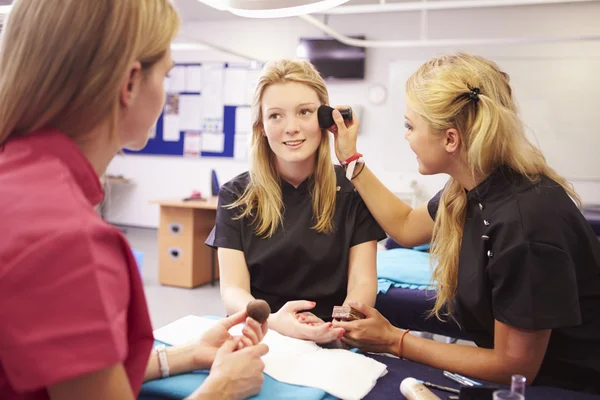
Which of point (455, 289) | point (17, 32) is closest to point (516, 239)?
point (455, 289)

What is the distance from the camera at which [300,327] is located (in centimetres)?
124

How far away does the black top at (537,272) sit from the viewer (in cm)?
106

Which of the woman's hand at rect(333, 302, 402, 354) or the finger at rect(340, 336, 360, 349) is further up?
the woman's hand at rect(333, 302, 402, 354)

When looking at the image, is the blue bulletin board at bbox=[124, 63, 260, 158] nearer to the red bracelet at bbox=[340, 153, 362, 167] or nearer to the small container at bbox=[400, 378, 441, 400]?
the red bracelet at bbox=[340, 153, 362, 167]

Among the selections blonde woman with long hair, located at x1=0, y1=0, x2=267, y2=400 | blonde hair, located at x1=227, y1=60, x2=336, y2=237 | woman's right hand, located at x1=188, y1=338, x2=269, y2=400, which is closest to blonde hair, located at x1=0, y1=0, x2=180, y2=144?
blonde woman with long hair, located at x1=0, y1=0, x2=267, y2=400

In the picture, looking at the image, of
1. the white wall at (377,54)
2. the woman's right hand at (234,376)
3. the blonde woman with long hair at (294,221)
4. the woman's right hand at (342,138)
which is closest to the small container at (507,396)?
the woman's right hand at (234,376)

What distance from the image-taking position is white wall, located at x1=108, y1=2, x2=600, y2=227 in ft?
16.2

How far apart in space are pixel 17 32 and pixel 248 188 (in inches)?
40.2

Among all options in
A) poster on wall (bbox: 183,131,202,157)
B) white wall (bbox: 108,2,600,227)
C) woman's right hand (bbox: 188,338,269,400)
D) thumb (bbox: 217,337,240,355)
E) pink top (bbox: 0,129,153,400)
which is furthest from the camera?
poster on wall (bbox: 183,131,202,157)

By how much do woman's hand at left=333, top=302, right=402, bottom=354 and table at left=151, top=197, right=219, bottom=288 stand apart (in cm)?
313

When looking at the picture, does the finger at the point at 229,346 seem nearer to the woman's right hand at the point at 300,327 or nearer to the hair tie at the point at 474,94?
the woman's right hand at the point at 300,327

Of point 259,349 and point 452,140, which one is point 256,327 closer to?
point 259,349

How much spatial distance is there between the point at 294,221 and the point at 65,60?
104 cm

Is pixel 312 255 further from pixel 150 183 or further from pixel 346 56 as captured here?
pixel 150 183
